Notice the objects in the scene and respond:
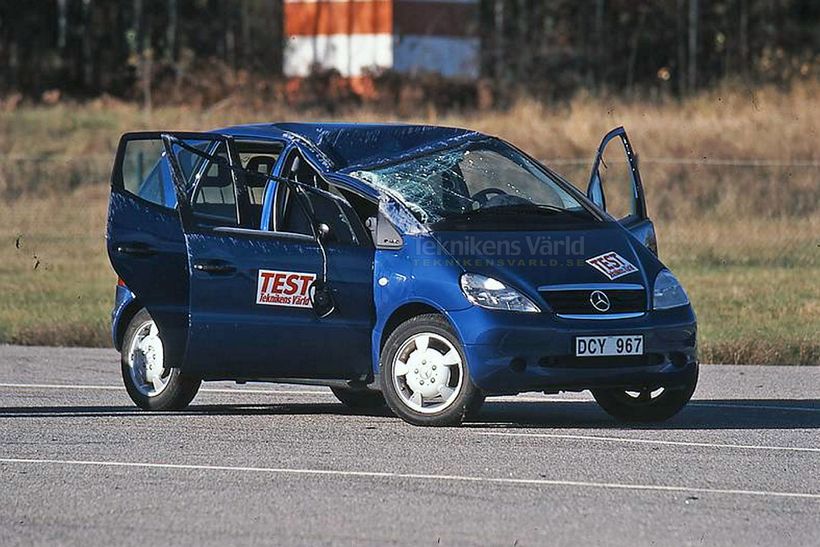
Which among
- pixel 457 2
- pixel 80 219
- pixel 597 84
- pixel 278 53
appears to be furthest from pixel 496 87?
pixel 80 219

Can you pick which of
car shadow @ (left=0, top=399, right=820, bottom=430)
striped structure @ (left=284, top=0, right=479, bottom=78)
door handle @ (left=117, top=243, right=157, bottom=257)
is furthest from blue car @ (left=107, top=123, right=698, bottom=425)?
striped structure @ (left=284, top=0, right=479, bottom=78)

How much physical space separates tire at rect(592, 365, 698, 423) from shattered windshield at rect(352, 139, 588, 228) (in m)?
1.10

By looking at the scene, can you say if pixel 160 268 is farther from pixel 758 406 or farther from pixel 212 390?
pixel 758 406

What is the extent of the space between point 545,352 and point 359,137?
6.72ft

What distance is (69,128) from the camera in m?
37.8

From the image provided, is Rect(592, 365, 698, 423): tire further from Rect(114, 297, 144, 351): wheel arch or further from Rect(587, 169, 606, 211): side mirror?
Rect(114, 297, 144, 351): wheel arch

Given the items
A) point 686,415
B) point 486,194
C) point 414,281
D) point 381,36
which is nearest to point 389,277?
point 414,281

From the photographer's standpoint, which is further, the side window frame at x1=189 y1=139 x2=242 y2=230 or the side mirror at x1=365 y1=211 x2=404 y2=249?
the side window frame at x1=189 y1=139 x2=242 y2=230

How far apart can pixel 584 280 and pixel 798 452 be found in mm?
1486

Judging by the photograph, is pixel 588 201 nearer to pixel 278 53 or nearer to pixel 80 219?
pixel 80 219

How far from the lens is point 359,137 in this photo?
1106 cm

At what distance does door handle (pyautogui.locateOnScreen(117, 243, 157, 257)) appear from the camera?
422 inches

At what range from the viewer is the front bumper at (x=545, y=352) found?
32.1 feet

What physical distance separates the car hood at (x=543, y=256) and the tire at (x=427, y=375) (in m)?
0.41
